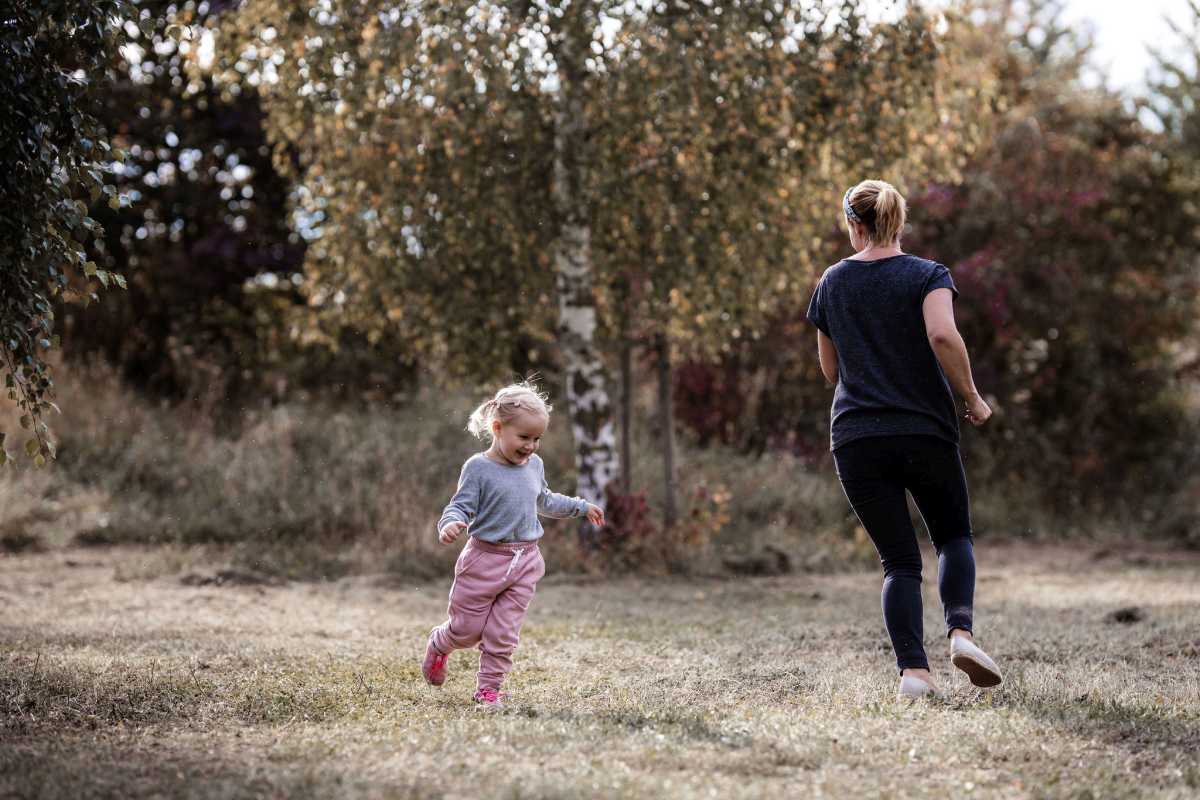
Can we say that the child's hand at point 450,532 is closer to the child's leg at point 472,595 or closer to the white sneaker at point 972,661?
the child's leg at point 472,595

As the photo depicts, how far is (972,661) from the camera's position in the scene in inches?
163

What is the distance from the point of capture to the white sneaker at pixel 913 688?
430 cm

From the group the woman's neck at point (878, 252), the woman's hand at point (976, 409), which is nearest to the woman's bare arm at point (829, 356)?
the woman's neck at point (878, 252)

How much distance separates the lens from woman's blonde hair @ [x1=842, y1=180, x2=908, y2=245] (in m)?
4.40

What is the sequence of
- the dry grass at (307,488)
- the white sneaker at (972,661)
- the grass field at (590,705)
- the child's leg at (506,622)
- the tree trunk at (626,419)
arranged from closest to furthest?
the grass field at (590,705) → the white sneaker at (972,661) → the child's leg at (506,622) → the dry grass at (307,488) → the tree trunk at (626,419)

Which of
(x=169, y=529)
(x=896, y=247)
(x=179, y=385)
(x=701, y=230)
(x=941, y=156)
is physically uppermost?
(x=941, y=156)

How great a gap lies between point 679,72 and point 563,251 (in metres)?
1.71

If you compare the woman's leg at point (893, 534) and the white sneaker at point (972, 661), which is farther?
the woman's leg at point (893, 534)

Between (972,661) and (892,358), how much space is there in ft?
3.55

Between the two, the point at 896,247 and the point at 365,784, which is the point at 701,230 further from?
the point at 365,784

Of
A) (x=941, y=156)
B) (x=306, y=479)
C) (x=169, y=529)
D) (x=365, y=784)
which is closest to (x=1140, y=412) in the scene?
(x=941, y=156)

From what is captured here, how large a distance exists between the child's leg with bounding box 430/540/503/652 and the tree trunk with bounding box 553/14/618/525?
5144 millimetres

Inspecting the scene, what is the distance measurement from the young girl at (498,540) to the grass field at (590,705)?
0.81 feet

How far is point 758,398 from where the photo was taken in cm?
1409
